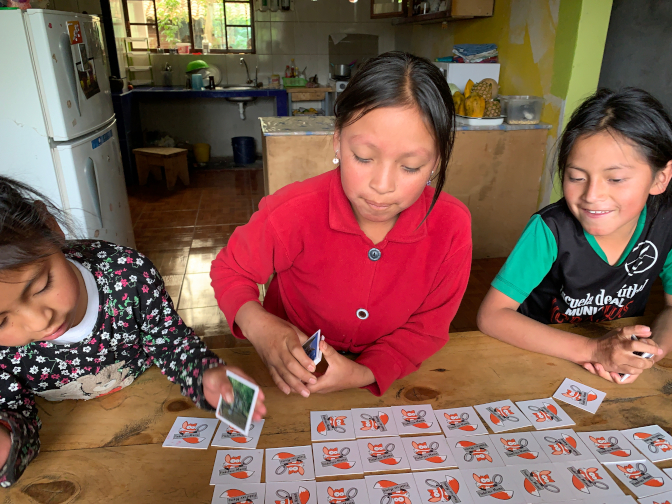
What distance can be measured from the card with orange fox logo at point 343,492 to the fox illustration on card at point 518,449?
25 cm

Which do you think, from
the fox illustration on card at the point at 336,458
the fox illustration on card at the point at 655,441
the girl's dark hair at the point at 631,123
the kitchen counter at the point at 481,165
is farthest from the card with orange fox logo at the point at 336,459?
the kitchen counter at the point at 481,165

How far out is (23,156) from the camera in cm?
237

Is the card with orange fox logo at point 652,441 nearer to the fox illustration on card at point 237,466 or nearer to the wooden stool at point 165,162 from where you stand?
the fox illustration on card at point 237,466

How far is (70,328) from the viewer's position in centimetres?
92

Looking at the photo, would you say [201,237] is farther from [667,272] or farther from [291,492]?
[291,492]

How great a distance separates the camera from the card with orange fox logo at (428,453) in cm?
76

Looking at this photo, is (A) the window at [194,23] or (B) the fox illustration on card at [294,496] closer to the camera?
(B) the fox illustration on card at [294,496]

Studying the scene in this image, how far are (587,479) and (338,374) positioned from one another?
420 millimetres

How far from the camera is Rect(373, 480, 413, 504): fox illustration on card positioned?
27.7 inches

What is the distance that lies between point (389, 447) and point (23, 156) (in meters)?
2.38

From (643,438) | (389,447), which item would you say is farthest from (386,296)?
(643,438)

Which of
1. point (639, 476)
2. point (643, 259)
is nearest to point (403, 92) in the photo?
point (639, 476)

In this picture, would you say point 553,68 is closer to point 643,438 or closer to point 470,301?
point 470,301

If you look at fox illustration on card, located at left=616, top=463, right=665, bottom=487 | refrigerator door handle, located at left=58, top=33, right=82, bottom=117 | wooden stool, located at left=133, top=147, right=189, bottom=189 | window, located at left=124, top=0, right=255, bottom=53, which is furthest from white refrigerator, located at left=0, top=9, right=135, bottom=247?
Answer: window, located at left=124, top=0, right=255, bottom=53
